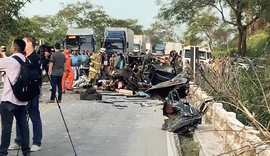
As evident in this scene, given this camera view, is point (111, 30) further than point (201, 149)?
Yes

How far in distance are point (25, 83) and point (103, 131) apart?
150 inches

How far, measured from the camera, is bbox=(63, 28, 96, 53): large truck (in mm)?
39844

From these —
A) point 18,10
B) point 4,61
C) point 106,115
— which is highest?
point 18,10

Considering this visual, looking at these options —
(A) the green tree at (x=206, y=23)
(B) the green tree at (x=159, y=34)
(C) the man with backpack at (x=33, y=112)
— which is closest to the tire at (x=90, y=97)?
(C) the man with backpack at (x=33, y=112)

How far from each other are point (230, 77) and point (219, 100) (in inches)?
21.9

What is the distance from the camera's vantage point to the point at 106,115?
13117mm

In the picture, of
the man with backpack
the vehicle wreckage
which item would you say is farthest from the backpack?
the vehicle wreckage

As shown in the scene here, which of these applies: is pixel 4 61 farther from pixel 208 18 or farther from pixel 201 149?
pixel 208 18

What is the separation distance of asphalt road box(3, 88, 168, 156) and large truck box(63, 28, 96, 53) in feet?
81.0

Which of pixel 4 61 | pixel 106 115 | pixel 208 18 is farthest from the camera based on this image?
pixel 208 18

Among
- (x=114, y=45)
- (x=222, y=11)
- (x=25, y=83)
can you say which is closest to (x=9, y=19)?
(x=25, y=83)

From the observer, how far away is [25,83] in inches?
272

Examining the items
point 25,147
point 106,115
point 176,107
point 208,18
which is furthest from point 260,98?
point 208,18

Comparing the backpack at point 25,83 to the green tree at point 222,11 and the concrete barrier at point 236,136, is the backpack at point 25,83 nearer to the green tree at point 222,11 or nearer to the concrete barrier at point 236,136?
the concrete barrier at point 236,136
